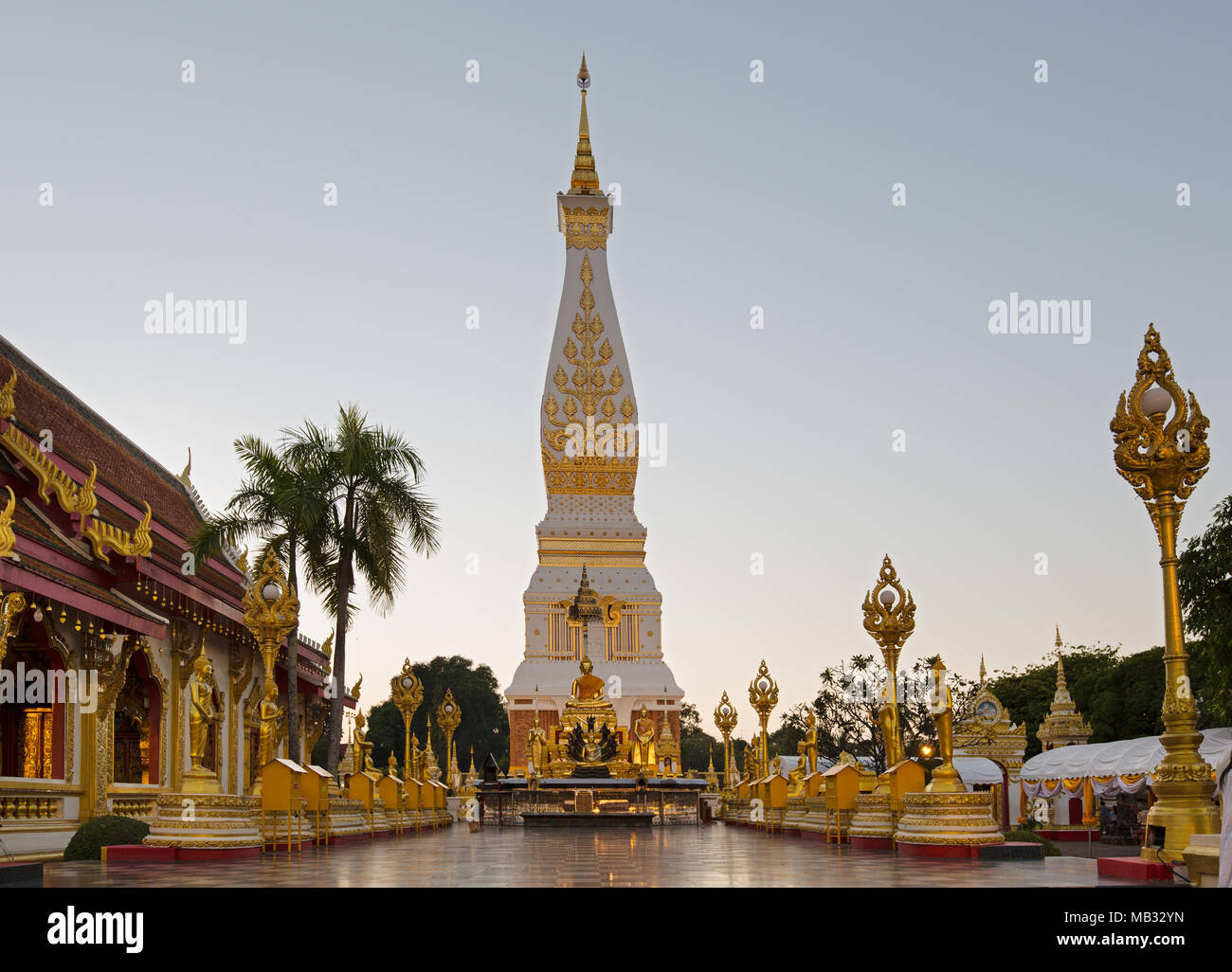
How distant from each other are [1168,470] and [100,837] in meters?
13.4

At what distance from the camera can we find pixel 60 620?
61.7 feet

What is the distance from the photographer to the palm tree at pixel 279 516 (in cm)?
2547

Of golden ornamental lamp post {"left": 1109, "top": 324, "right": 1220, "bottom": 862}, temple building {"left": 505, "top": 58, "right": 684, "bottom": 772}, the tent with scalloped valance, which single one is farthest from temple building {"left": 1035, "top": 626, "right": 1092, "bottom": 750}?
golden ornamental lamp post {"left": 1109, "top": 324, "right": 1220, "bottom": 862}

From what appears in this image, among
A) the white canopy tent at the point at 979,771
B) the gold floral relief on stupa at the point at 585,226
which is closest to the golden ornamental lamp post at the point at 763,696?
the white canopy tent at the point at 979,771

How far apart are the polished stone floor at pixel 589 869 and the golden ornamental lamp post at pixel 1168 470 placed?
5.28ft

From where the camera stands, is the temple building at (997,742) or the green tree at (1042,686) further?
the green tree at (1042,686)

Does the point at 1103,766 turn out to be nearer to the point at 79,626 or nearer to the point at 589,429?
the point at 79,626

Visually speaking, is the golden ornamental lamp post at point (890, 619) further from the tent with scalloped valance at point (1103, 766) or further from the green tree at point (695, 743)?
the green tree at point (695, 743)

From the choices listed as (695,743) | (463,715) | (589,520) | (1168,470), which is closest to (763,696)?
(1168,470)

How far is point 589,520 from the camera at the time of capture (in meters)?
64.1

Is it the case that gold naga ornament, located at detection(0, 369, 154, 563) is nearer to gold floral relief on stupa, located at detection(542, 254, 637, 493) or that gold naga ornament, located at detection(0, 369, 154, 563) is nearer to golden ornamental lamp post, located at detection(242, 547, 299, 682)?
golden ornamental lamp post, located at detection(242, 547, 299, 682)

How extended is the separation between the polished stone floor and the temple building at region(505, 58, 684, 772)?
126ft

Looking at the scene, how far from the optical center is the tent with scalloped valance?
29.4m
